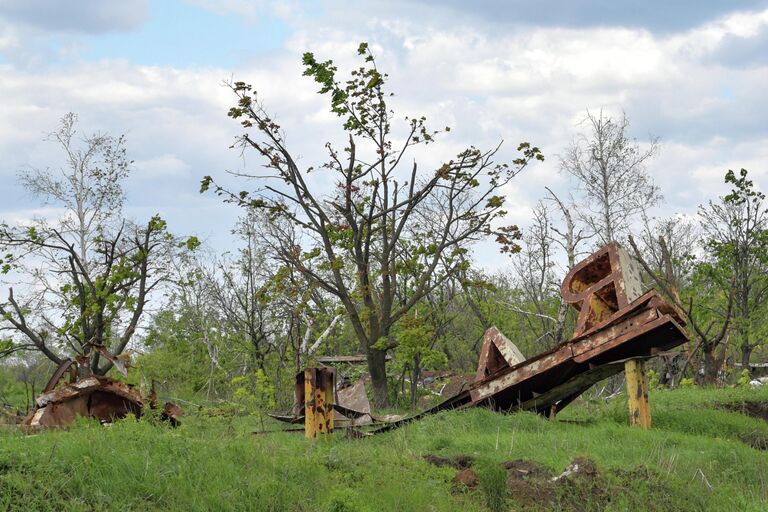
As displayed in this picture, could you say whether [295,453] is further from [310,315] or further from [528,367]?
[310,315]

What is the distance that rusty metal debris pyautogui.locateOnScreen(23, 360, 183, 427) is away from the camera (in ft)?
36.4

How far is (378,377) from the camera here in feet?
64.1

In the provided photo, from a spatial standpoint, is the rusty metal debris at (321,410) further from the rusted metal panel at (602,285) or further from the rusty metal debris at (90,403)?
the rusted metal panel at (602,285)

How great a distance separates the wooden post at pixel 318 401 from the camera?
447 inches

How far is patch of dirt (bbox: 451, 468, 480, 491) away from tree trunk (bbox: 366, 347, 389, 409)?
11.0m

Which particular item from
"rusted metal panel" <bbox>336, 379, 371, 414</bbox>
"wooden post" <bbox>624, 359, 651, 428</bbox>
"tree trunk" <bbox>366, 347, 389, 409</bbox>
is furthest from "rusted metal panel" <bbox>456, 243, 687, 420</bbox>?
"tree trunk" <bbox>366, 347, 389, 409</bbox>

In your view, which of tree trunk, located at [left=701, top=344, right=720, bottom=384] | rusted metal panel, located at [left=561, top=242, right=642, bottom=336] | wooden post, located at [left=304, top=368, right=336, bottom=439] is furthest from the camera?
tree trunk, located at [left=701, top=344, right=720, bottom=384]

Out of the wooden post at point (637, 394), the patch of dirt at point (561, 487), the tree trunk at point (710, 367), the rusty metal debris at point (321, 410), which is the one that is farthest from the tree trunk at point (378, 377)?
the patch of dirt at point (561, 487)

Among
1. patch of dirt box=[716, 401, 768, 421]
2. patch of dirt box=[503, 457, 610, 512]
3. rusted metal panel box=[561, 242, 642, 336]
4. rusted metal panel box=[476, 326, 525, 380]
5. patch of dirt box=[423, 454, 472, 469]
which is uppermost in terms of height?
rusted metal panel box=[561, 242, 642, 336]

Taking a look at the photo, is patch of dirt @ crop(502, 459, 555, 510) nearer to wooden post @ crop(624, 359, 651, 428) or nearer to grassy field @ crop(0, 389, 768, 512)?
grassy field @ crop(0, 389, 768, 512)

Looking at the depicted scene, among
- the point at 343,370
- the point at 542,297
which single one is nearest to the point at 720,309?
the point at 542,297

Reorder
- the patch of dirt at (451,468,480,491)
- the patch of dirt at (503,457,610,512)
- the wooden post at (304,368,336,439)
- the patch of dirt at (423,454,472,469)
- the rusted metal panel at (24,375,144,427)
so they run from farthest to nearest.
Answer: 1. the wooden post at (304,368,336,439)
2. the rusted metal panel at (24,375,144,427)
3. the patch of dirt at (423,454,472,469)
4. the patch of dirt at (451,468,480,491)
5. the patch of dirt at (503,457,610,512)

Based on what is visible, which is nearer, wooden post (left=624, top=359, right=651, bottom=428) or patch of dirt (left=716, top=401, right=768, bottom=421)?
wooden post (left=624, top=359, right=651, bottom=428)

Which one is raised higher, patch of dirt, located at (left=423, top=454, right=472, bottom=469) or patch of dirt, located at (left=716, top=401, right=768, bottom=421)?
patch of dirt, located at (left=716, top=401, right=768, bottom=421)
